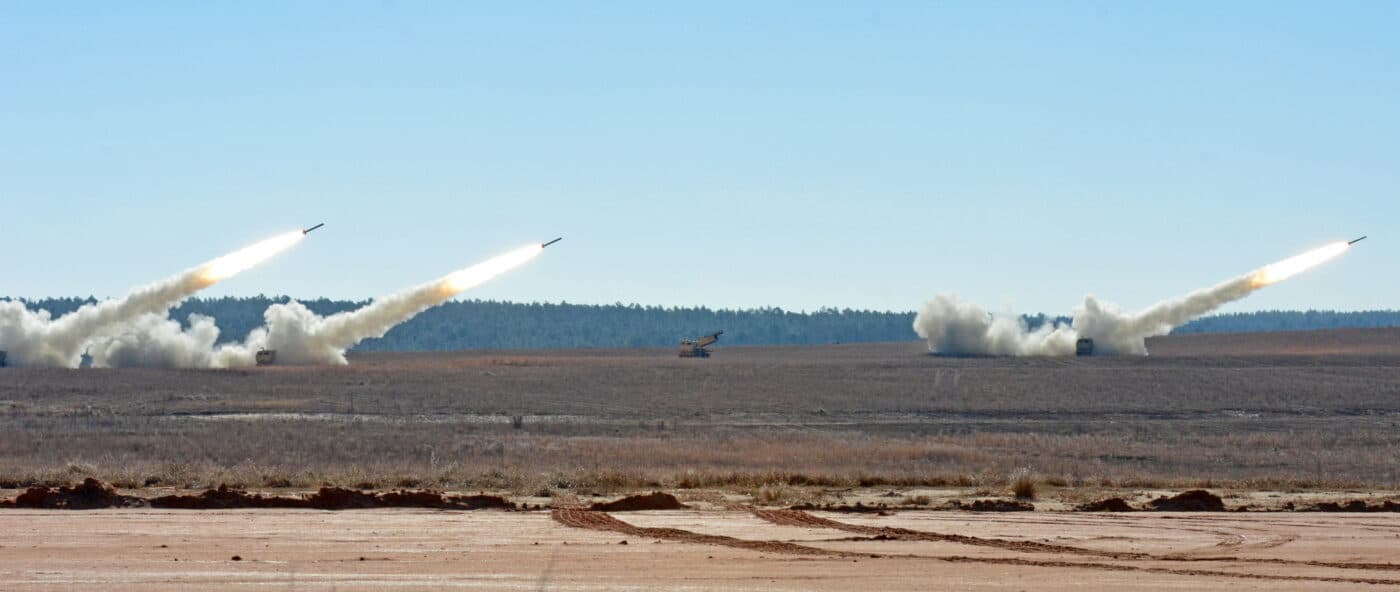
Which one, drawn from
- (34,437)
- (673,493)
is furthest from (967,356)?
(673,493)

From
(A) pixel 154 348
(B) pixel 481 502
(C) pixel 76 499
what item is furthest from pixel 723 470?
(A) pixel 154 348

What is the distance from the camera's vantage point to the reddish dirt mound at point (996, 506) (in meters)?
25.5

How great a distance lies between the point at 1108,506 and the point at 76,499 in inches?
543

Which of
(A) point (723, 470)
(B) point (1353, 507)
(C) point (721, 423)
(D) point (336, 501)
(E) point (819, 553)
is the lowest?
(E) point (819, 553)

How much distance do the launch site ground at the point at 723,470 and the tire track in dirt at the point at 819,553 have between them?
89 millimetres

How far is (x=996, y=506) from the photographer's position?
84.5 feet

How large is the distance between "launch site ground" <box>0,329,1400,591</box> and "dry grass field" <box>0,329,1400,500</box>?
0.20m

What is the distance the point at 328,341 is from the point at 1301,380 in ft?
143

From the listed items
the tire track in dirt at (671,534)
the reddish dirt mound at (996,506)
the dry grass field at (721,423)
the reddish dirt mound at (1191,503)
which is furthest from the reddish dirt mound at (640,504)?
the reddish dirt mound at (1191,503)

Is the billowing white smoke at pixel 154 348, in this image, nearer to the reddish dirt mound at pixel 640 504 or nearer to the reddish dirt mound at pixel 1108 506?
the reddish dirt mound at pixel 640 504

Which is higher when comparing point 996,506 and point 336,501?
point 336,501

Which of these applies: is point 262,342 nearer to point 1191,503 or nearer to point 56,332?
point 56,332

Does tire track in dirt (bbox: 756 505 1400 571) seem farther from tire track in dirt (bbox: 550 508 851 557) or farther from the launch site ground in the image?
tire track in dirt (bbox: 550 508 851 557)

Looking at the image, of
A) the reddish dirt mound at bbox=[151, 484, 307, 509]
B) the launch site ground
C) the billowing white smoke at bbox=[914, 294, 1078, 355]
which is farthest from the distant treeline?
the reddish dirt mound at bbox=[151, 484, 307, 509]
